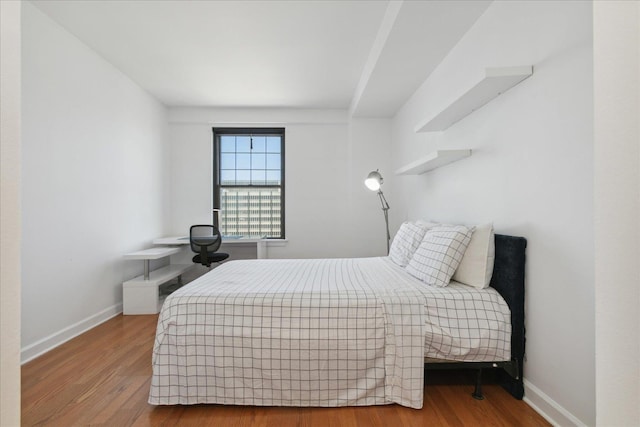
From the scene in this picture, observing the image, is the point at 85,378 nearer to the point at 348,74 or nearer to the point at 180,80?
the point at 180,80

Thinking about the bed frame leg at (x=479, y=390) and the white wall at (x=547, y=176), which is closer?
the white wall at (x=547, y=176)

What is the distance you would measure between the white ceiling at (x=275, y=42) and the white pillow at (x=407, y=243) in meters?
1.57

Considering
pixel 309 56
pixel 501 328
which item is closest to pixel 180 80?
pixel 309 56

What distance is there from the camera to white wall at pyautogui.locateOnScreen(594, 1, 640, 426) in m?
0.55

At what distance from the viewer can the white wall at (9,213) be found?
1.89 ft

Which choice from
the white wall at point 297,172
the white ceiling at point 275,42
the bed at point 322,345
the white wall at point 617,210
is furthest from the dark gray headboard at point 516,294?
the white wall at point 297,172

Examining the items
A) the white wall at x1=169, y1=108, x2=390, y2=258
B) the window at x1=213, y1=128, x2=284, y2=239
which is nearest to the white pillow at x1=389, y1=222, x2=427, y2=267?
the white wall at x1=169, y1=108, x2=390, y2=258

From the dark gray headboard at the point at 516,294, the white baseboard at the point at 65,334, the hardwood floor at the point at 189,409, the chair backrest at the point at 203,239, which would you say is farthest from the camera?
the chair backrest at the point at 203,239

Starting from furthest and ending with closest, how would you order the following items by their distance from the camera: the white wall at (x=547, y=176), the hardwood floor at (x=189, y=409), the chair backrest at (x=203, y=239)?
the chair backrest at (x=203, y=239) → the hardwood floor at (x=189, y=409) → the white wall at (x=547, y=176)

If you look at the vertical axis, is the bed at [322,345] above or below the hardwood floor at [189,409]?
above

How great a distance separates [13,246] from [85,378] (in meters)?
1.98

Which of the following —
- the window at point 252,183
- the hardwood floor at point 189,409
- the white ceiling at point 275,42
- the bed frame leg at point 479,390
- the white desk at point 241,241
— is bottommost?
the hardwood floor at point 189,409

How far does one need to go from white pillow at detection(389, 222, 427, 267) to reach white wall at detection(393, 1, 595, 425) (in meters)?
0.50

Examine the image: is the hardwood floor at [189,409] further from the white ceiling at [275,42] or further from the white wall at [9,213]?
the white ceiling at [275,42]
